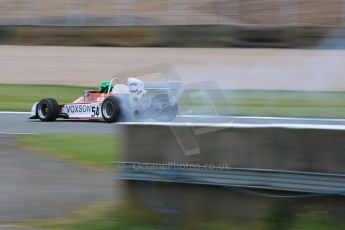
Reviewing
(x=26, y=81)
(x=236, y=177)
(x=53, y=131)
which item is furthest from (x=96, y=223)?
(x=26, y=81)

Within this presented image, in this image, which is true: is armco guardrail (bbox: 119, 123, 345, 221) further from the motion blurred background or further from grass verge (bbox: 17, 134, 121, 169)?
grass verge (bbox: 17, 134, 121, 169)

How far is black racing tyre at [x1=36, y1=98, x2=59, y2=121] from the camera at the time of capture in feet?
45.3

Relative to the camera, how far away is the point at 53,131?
12.1 meters

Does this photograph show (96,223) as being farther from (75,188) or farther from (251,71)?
(251,71)

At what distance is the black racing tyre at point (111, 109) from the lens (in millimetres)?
13086

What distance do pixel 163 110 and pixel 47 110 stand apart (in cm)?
641

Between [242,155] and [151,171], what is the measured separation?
30.2 inches

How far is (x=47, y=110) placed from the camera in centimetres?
1385

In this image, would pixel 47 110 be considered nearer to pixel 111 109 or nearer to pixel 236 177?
pixel 111 109

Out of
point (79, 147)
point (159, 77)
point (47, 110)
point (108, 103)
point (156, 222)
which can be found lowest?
point (156, 222)

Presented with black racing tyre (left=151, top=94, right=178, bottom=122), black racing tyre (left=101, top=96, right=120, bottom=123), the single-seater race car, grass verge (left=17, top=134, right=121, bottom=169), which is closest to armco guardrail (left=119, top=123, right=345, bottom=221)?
black racing tyre (left=151, top=94, right=178, bottom=122)

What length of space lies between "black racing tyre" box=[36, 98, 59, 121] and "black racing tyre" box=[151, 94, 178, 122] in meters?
3.88

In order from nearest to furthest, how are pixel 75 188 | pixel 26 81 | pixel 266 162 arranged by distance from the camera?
1. pixel 266 162
2. pixel 75 188
3. pixel 26 81

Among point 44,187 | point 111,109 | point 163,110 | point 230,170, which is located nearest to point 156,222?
point 230,170
